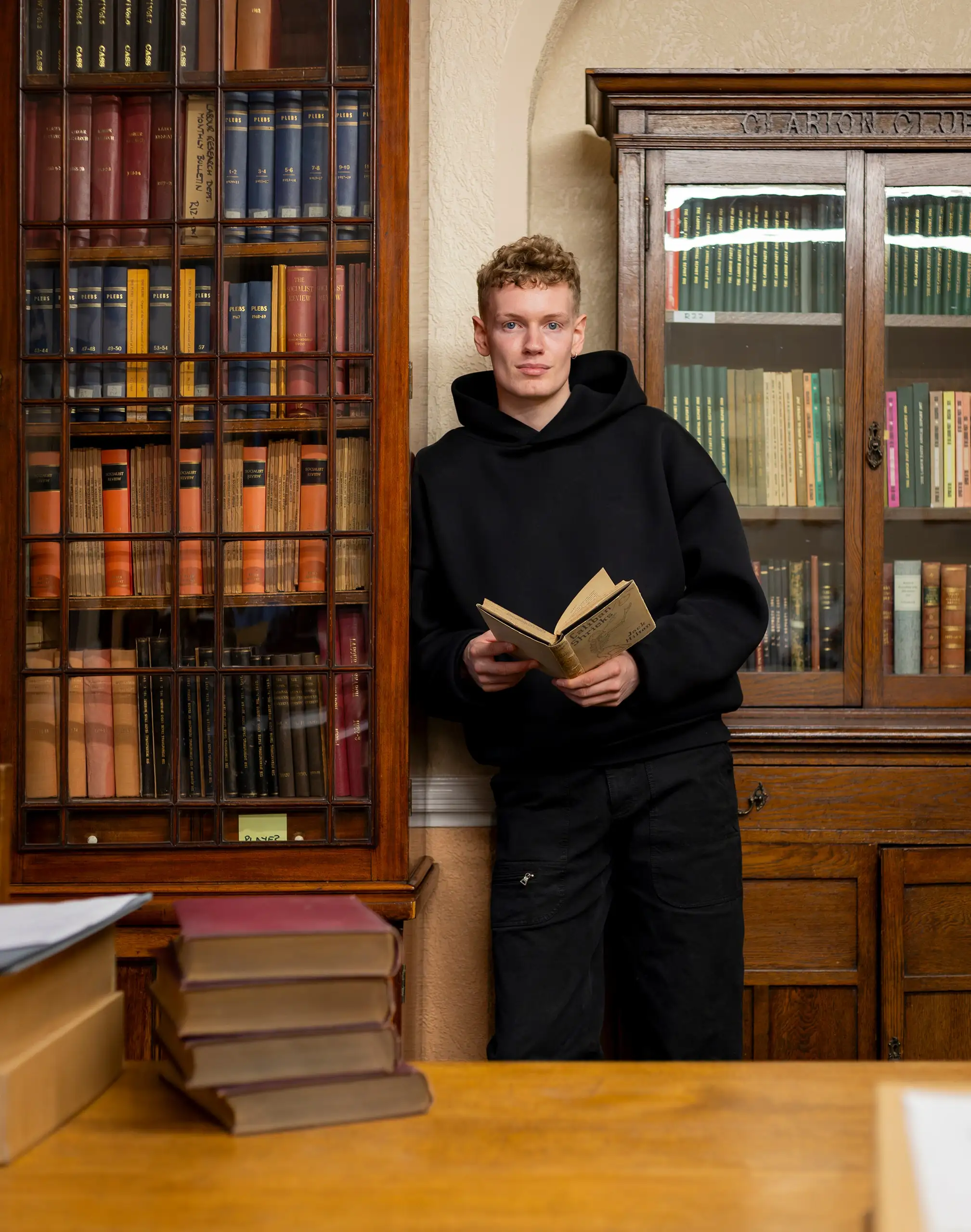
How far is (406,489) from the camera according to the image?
2.07 m

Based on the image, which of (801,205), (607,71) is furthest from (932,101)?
(607,71)

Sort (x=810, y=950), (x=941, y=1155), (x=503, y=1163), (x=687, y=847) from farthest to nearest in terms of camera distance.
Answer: (x=810, y=950), (x=687, y=847), (x=503, y=1163), (x=941, y=1155)

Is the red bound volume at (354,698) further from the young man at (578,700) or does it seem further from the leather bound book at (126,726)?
the leather bound book at (126,726)

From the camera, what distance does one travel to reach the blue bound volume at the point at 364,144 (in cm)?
208

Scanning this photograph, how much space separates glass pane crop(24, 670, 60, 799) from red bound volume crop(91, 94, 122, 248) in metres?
0.77

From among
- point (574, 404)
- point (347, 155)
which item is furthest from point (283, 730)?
point (347, 155)

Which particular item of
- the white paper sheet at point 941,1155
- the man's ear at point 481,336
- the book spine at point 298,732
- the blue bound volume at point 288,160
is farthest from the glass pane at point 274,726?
the white paper sheet at point 941,1155

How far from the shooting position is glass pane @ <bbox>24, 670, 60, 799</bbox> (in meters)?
2.06

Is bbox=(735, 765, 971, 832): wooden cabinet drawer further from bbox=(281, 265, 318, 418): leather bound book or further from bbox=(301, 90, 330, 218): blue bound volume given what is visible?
bbox=(301, 90, 330, 218): blue bound volume

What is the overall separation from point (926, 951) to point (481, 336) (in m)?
1.49

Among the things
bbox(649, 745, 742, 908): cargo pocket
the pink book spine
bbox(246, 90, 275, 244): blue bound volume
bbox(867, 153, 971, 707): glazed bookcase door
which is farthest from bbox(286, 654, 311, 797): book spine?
the pink book spine

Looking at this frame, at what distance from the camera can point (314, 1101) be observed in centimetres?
79

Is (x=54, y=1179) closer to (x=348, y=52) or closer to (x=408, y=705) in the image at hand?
(x=408, y=705)

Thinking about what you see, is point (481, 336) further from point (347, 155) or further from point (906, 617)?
point (906, 617)
